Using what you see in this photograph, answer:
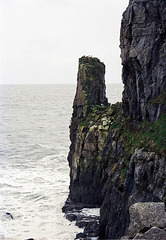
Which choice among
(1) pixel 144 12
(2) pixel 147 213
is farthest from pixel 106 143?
(2) pixel 147 213

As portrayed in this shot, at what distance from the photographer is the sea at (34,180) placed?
42625 mm

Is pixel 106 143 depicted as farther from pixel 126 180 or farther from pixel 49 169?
pixel 49 169

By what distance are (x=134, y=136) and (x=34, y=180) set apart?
3109 cm

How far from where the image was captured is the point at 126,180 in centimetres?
3234

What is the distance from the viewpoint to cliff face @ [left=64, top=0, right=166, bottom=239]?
95.3 feet

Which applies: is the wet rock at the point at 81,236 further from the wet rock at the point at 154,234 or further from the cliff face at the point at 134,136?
the wet rock at the point at 154,234

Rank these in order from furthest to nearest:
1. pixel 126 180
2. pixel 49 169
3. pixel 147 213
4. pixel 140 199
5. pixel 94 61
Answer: pixel 49 169
pixel 94 61
pixel 126 180
pixel 140 199
pixel 147 213

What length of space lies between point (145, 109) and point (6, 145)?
200 ft

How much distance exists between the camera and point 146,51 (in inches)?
1383

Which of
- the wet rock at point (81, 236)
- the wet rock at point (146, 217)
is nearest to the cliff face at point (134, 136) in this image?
the wet rock at point (81, 236)

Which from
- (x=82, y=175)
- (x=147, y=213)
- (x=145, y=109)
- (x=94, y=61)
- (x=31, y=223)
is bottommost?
(x=31, y=223)

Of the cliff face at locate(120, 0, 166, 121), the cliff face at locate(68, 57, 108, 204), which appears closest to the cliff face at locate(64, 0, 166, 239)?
the cliff face at locate(120, 0, 166, 121)

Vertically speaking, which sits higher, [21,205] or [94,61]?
[94,61]

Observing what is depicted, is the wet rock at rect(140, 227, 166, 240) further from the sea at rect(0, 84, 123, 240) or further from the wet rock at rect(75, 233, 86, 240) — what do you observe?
the sea at rect(0, 84, 123, 240)
